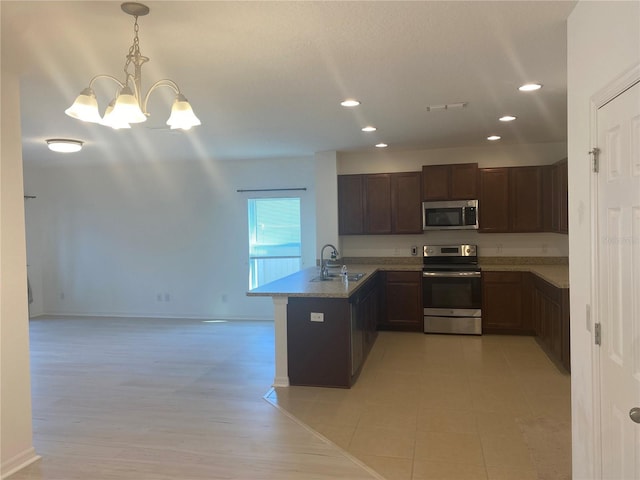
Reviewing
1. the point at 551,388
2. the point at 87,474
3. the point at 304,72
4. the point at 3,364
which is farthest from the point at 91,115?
the point at 551,388

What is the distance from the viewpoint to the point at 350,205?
644 centimetres

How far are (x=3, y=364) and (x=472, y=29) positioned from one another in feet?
10.6

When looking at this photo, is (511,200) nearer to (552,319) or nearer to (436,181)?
(436,181)

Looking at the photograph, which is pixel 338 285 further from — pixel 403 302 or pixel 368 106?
pixel 403 302

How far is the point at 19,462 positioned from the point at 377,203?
4791 millimetres

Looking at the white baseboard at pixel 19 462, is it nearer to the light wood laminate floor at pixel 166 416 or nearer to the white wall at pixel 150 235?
the light wood laminate floor at pixel 166 416

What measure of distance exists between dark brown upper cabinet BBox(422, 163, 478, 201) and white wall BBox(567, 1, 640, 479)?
12.5 ft

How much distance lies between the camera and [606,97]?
1824mm

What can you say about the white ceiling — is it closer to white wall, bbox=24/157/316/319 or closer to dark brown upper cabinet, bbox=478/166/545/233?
dark brown upper cabinet, bbox=478/166/545/233

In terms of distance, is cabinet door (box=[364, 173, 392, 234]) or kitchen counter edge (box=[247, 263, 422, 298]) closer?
kitchen counter edge (box=[247, 263, 422, 298])

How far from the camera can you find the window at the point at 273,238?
715 cm

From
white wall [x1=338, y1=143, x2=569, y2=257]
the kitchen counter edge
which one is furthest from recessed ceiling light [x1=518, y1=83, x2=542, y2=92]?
white wall [x1=338, y1=143, x2=569, y2=257]

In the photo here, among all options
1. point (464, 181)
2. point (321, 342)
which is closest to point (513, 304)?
point (464, 181)

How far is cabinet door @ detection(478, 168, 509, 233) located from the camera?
19.7ft
